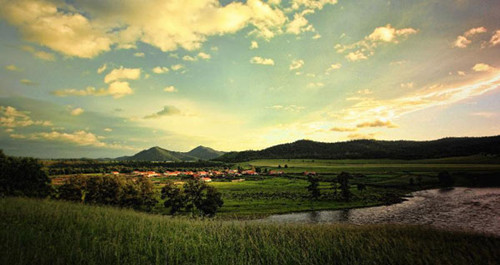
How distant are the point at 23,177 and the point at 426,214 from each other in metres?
81.5

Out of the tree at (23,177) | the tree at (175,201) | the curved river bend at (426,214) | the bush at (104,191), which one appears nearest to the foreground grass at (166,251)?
the curved river bend at (426,214)

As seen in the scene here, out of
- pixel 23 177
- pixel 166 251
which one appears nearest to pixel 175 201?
pixel 23 177

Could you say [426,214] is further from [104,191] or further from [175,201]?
[104,191]

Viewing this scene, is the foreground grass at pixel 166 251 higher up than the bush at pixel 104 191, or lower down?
higher up

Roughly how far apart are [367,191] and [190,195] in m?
64.0

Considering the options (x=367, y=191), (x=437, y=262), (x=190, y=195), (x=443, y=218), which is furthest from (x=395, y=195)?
(x=437, y=262)

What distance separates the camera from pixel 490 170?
92.4m

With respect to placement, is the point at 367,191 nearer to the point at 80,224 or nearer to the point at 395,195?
the point at 395,195

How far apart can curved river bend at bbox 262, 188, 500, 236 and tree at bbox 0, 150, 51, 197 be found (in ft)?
144

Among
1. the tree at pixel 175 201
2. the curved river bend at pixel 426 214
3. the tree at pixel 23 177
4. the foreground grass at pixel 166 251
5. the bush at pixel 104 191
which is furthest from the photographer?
the tree at pixel 175 201

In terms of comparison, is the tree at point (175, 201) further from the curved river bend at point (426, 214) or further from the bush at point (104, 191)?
the curved river bend at point (426, 214)

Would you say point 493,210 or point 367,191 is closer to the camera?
point 493,210

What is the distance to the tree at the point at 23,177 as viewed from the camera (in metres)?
38.3

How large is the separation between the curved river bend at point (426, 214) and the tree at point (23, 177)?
4402 centimetres
